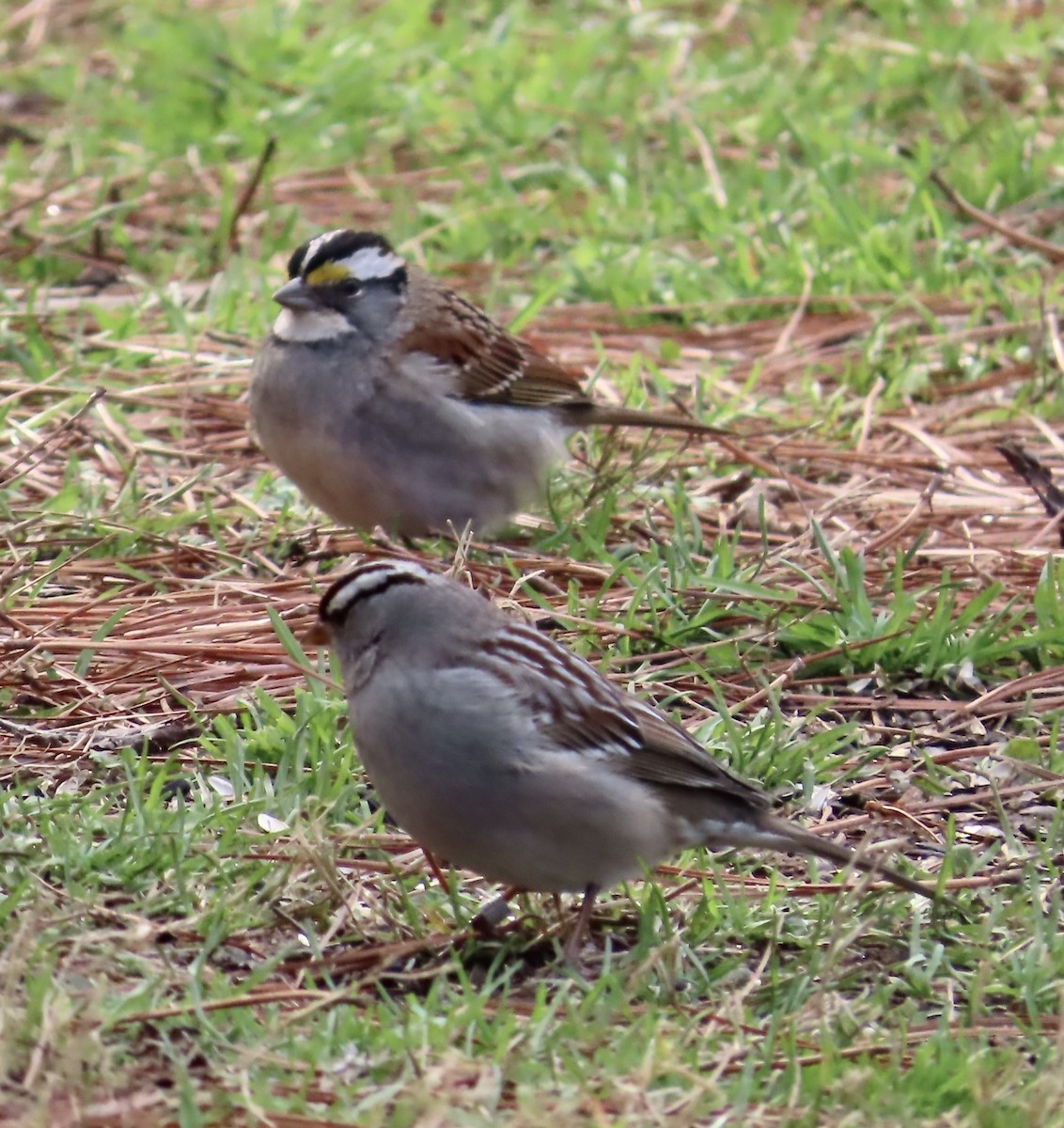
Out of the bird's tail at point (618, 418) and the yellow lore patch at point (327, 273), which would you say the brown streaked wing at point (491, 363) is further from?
the yellow lore patch at point (327, 273)

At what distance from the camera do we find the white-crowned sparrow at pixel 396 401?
242 inches

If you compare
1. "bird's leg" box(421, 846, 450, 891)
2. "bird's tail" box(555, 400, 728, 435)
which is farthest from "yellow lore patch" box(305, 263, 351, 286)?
"bird's leg" box(421, 846, 450, 891)

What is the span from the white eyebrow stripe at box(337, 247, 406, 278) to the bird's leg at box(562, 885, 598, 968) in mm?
2853

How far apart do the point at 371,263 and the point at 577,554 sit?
115cm

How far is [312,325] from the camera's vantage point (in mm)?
6281

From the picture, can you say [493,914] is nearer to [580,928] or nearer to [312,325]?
[580,928]

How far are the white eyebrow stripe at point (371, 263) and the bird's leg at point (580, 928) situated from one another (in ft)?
9.36

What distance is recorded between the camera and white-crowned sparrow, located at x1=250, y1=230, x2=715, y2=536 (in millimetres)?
6156

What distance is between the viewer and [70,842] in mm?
4199

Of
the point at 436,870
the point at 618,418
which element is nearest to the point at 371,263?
the point at 618,418

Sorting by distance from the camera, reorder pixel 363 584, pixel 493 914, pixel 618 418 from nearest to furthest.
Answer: pixel 493 914 < pixel 363 584 < pixel 618 418

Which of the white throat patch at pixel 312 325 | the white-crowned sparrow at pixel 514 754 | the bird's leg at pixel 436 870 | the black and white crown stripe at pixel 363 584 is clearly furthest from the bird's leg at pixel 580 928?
the white throat patch at pixel 312 325

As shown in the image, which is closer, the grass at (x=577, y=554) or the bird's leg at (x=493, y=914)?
the grass at (x=577, y=554)

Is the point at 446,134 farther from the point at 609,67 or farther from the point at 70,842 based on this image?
the point at 70,842
